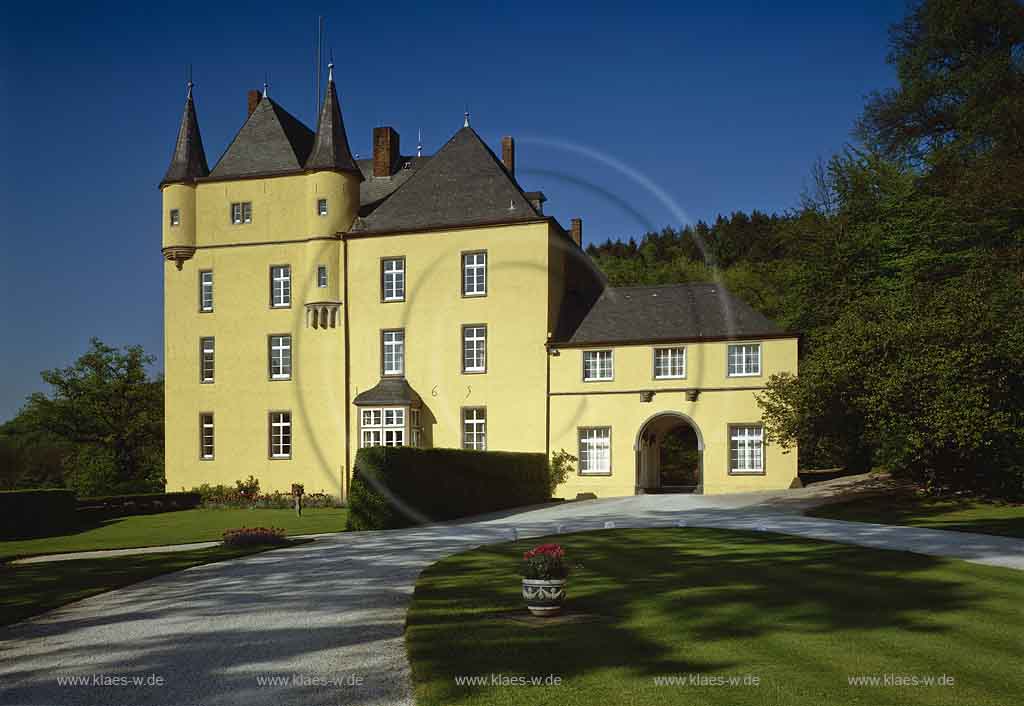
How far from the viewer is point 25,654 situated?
35.3 feet

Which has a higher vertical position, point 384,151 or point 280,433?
point 384,151

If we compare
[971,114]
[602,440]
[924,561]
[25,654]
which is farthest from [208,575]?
[971,114]

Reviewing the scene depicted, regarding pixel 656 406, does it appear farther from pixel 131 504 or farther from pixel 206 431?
pixel 131 504

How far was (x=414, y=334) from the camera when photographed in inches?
1554

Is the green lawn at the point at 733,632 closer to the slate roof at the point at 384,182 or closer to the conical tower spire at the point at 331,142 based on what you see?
the conical tower spire at the point at 331,142

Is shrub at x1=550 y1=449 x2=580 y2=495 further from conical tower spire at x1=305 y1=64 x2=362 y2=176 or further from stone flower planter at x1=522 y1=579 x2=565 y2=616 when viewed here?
stone flower planter at x1=522 y1=579 x2=565 y2=616

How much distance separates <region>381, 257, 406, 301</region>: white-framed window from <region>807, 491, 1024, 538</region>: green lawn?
64.1 feet

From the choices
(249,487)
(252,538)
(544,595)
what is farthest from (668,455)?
(544,595)

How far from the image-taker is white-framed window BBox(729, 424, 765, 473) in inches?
1399

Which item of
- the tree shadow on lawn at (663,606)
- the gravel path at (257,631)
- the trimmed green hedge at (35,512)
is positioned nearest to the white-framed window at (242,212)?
the trimmed green hedge at (35,512)

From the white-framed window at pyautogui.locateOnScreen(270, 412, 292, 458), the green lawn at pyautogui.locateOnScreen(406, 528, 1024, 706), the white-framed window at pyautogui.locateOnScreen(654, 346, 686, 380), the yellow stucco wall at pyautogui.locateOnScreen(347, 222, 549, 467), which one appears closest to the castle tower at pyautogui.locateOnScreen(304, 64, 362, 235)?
the yellow stucco wall at pyautogui.locateOnScreen(347, 222, 549, 467)

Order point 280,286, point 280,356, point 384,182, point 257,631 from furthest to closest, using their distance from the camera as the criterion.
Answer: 1. point 384,182
2. point 280,286
3. point 280,356
4. point 257,631

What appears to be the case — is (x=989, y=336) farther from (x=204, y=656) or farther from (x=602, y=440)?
(x=204, y=656)

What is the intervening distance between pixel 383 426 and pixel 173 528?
36.2 ft
